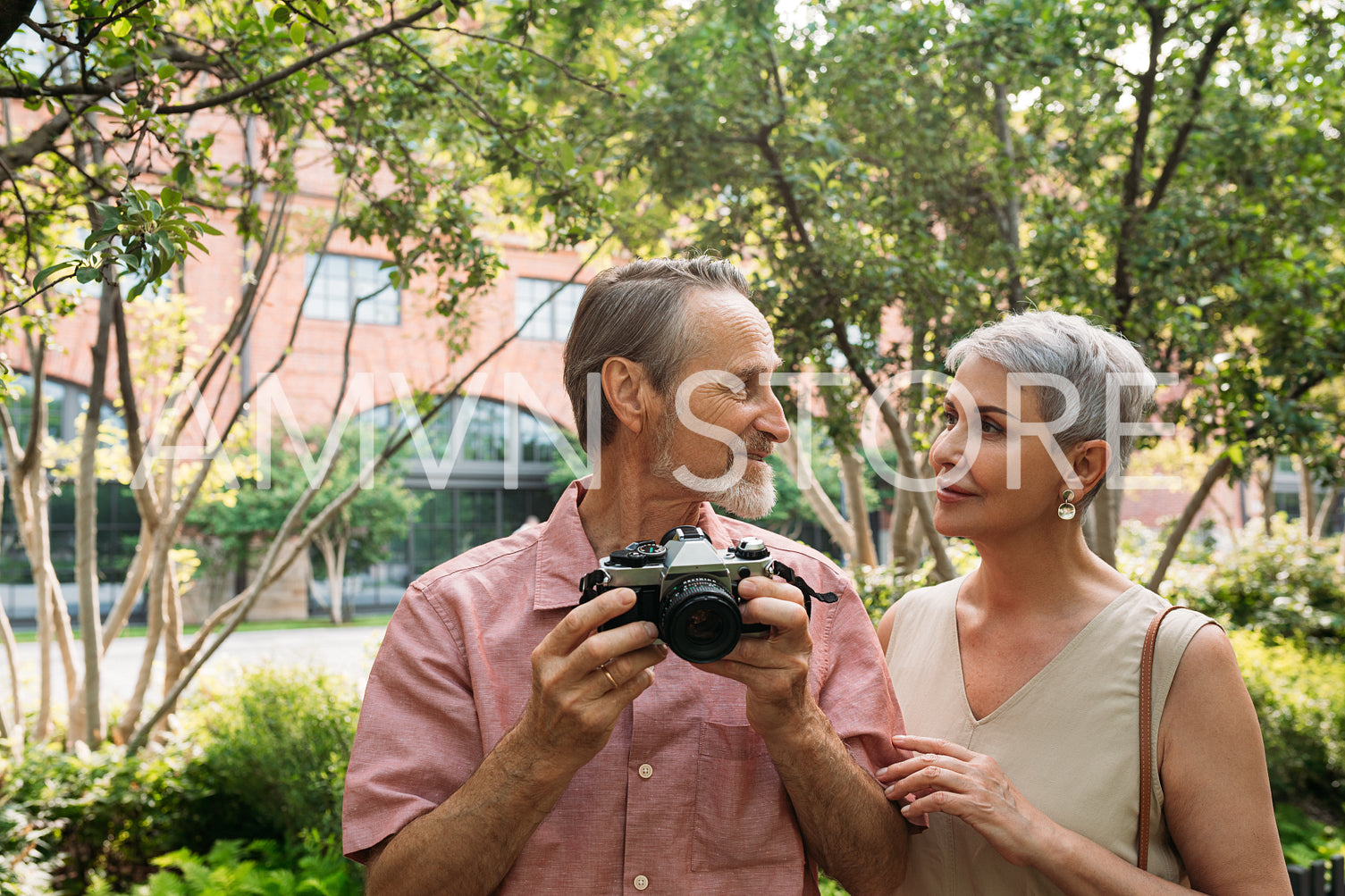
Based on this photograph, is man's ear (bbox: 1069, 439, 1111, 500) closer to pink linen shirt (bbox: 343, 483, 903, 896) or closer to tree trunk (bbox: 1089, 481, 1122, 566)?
pink linen shirt (bbox: 343, 483, 903, 896)

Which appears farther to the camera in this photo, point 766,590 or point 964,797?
point 964,797

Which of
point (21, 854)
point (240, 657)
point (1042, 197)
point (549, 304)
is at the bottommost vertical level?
point (240, 657)

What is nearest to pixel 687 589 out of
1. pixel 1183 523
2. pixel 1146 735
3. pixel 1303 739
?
pixel 1146 735

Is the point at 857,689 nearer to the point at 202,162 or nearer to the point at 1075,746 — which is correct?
the point at 1075,746

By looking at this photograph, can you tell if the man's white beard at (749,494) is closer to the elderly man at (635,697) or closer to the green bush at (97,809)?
the elderly man at (635,697)

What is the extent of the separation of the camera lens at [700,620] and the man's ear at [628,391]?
52 centimetres

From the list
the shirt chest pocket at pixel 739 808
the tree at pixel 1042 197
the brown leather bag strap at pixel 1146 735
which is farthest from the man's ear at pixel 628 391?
the tree at pixel 1042 197

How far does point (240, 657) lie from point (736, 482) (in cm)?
1308

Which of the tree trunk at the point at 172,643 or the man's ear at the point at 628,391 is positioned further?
the tree trunk at the point at 172,643

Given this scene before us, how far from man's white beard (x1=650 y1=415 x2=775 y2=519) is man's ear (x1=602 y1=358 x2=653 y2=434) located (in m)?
0.06

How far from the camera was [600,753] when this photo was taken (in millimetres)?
1693

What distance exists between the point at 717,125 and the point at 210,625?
16.0ft

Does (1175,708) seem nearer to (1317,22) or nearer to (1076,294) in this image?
(1076,294)

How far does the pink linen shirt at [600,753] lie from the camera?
160 cm
